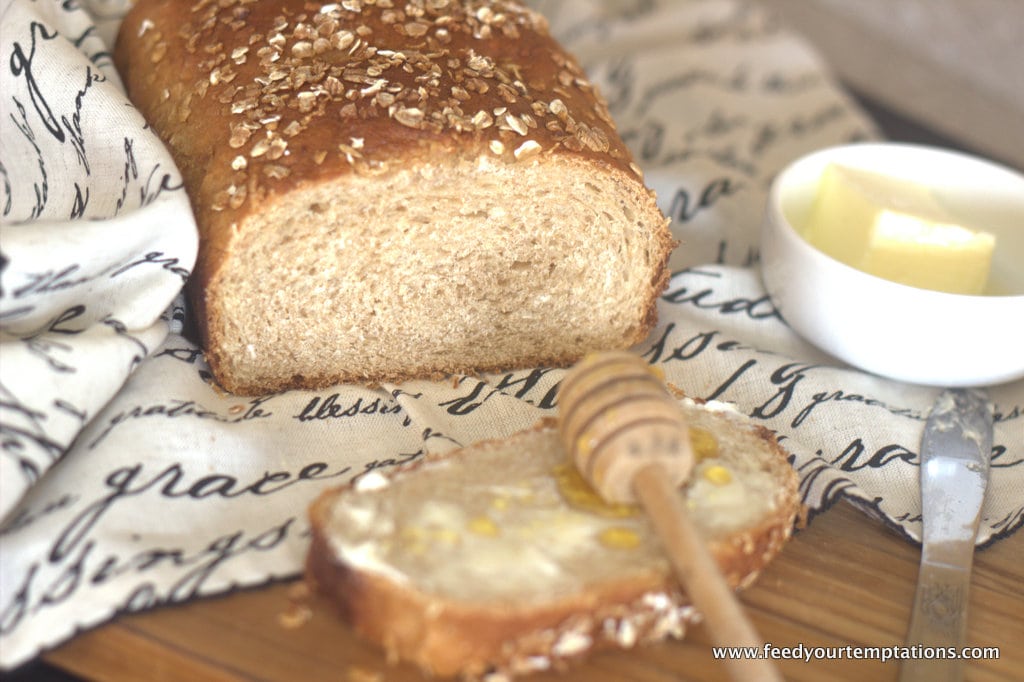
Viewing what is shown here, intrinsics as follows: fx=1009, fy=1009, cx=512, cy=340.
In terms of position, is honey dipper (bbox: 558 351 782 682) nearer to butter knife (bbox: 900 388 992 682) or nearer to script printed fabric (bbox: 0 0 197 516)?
butter knife (bbox: 900 388 992 682)

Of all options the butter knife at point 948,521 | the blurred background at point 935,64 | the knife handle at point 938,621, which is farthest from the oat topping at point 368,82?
the blurred background at point 935,64

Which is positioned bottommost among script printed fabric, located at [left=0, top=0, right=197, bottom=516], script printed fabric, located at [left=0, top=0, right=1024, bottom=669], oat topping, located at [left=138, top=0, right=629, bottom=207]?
script printed fabric, located at [left=0, top=0, right=1024, bottom=669]

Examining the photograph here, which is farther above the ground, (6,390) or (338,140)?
(338,140)

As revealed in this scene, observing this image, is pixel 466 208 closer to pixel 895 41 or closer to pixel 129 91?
pixel 129 91

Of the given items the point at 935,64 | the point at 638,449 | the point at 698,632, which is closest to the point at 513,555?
the point at 638,449

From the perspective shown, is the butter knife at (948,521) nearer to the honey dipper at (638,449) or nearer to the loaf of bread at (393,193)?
the honey dipper at (638,449)

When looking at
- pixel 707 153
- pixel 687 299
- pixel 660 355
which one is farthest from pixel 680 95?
pixel 660 355

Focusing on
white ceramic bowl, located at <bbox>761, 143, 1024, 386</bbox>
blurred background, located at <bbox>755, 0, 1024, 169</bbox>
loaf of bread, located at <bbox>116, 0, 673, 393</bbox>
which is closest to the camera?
loaf of bread, located at <bbox>116, 0, 673, 393</bbox>

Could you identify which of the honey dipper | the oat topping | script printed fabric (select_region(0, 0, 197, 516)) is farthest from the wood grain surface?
the oat topping
